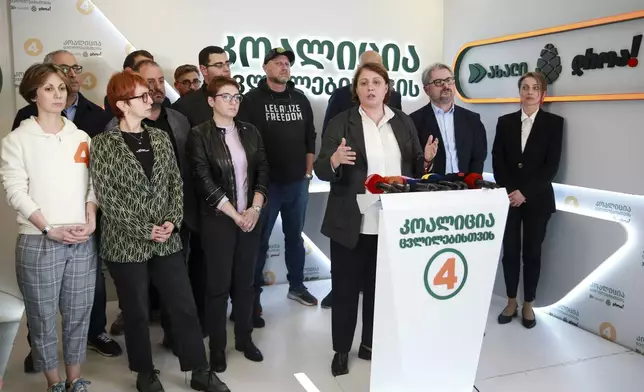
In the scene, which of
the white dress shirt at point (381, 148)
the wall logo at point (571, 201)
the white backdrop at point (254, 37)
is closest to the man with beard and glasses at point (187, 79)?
the white backdrop at point (254, 37)

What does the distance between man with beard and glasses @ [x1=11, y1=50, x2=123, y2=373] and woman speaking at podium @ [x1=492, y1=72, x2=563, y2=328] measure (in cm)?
266

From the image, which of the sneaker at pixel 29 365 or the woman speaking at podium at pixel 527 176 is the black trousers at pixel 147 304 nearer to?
the sneaker at pixel 29 365

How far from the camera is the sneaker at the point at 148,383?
2.85m

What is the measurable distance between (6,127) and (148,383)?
7.61 feet

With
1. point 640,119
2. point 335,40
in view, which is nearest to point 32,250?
point 335,40

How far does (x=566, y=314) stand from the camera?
157 inches

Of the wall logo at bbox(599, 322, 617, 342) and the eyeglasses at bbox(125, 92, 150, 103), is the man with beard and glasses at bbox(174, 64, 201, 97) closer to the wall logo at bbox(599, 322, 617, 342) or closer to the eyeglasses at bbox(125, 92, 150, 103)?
the eyeglasses at bbox(125, 92, 150, 103)

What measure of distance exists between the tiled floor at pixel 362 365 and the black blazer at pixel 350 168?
84cm

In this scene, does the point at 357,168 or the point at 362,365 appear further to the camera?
the point at 362,365

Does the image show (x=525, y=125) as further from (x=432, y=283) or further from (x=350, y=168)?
(x=432, y=283)

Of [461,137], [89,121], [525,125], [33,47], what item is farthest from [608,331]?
[33,47]

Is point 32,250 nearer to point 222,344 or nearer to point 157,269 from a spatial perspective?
point 157,269

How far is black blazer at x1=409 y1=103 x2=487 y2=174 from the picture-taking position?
3873 mm

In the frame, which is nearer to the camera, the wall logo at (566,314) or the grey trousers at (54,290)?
the grey trousers at (54,290)
